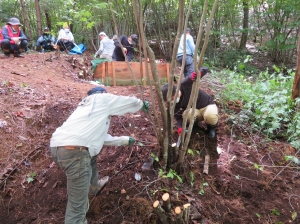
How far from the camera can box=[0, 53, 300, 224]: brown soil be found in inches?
114

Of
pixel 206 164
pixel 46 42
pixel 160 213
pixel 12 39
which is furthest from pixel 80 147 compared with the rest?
pixel 46 42

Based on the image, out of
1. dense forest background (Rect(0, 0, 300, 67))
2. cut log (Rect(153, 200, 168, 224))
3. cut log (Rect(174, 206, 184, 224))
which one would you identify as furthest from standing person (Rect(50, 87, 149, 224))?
dense forest background (Rect(0, 0, 300, 67))

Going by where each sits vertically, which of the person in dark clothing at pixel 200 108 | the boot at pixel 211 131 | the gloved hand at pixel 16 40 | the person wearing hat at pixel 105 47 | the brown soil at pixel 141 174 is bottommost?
the brown soil at pixel 141 174

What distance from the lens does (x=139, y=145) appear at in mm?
3656

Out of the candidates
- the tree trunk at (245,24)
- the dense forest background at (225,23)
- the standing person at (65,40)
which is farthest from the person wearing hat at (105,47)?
the tree trunk at (245,24)

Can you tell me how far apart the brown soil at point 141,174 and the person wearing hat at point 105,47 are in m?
Answer: 4.29

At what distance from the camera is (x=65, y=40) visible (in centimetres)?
947

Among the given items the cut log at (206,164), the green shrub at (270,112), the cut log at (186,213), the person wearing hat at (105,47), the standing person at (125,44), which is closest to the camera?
the cut log at (186,213)

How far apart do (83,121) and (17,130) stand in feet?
6.14

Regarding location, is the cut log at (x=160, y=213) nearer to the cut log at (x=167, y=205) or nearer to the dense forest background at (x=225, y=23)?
the cut log at (x=167, y=205)

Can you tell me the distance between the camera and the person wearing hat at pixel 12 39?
718 cm

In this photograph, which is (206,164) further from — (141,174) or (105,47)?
(105,47)

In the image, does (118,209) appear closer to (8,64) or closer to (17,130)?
(17,130)

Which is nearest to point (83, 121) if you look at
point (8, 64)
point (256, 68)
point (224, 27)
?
point (8, 64)
